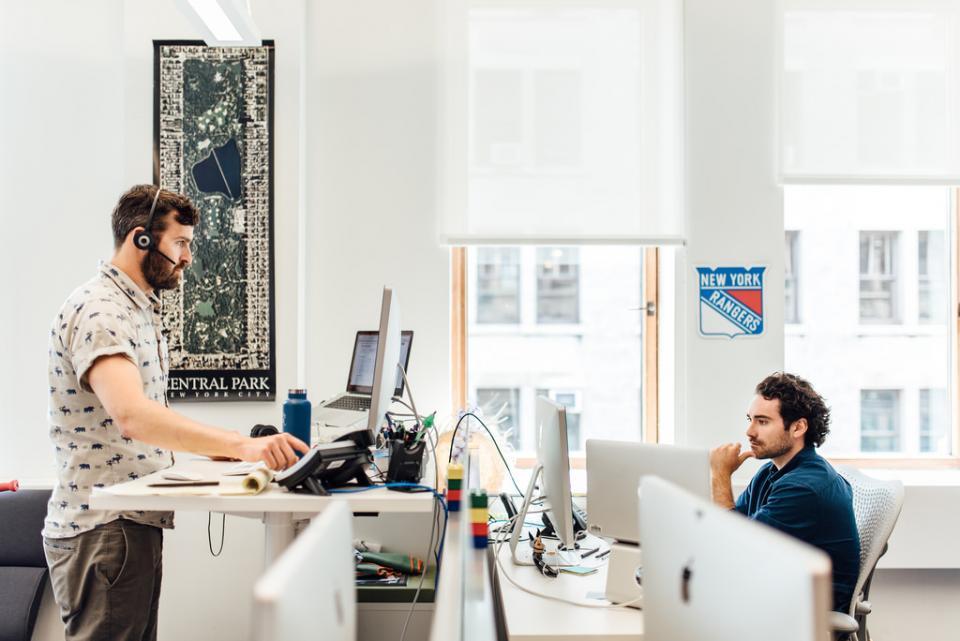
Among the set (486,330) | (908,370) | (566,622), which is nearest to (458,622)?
(566,622)

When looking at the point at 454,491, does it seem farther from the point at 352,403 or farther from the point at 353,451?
the point at 352,403

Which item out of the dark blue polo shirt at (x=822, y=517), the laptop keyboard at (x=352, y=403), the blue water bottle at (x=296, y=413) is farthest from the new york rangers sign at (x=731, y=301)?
the blue water bottle at (x=296, y=413)

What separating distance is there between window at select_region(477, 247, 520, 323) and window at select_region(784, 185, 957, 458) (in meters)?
1.29

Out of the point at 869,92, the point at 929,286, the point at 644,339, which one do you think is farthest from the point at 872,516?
the point at 869,92

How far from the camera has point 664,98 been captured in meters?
3.19

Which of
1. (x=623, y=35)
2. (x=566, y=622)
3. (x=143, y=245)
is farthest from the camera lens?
(x=623, y=35)

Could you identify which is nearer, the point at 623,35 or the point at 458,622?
the point at 458,622

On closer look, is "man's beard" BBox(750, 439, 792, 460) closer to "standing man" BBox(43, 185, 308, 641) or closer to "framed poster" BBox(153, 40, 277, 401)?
"standing man" BBox(43, 185, 308, 641)

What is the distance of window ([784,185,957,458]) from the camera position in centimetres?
333

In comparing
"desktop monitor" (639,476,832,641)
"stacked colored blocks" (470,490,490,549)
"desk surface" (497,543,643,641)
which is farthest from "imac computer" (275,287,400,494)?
"desktop monitor" (639,476,832,641)

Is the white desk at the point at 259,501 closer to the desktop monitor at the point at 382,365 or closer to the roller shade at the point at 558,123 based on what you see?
the desktop monitor at the point at 382,365

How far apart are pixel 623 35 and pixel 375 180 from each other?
128 cm

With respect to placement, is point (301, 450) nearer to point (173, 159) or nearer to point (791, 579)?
point (791, 579)

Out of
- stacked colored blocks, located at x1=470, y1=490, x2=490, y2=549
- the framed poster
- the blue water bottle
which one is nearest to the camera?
stacked colored blocks, located at x1=470, y1=490, x2=490, y2=549
